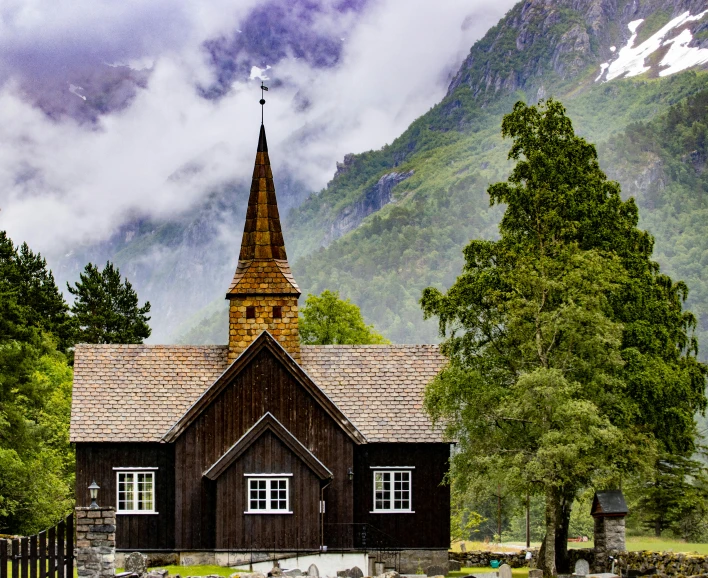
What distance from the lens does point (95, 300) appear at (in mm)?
77938

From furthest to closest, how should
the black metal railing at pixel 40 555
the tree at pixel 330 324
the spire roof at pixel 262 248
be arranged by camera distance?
1. the tree at pixel 330 324
2. the spire roof at pixel 262 248
3. the black metal railing at pixel 40 555

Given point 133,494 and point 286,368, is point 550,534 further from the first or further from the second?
point 133,494

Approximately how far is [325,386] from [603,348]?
1049 cm

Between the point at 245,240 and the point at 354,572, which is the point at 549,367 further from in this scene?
the point at 245,240

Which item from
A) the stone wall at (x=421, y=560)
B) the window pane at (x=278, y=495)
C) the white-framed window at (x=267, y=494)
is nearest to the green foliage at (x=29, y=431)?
the white-framed window at (x=267, y=494)

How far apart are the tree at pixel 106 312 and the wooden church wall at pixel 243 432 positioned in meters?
38.5

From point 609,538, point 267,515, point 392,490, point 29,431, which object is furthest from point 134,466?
point 609,538

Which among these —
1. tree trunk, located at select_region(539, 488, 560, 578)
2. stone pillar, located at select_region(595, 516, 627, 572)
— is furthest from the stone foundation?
tree trunk, located at select_region(539, 488, 560, 578)

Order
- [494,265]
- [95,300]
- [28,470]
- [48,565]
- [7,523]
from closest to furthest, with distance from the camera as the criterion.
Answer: [48,565], [494,265], [28,470], [7,523], [95,300]

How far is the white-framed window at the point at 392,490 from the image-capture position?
3931cm

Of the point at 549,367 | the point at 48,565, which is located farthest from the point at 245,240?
the point at 48,565

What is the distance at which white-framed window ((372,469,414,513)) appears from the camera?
39312 mm

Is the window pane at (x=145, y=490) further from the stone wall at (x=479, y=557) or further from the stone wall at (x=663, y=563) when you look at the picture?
the stone wall at (x=663, y=563)

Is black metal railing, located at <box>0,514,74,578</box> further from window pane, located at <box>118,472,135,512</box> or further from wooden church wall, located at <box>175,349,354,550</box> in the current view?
window pane, located at <box>118,472,135,512</box>
